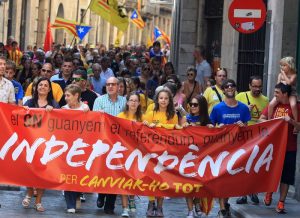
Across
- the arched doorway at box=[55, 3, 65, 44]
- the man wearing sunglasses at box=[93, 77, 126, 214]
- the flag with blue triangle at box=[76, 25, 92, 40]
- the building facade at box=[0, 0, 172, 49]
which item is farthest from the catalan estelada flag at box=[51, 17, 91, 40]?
the arched doorway at box=[55, 3, 65, 44]

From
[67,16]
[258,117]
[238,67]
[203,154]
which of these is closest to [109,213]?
[203,154]

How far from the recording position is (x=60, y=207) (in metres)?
15.2

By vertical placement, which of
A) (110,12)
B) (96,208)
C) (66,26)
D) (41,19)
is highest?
(41,19)

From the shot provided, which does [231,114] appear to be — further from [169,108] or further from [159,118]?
[159,118]

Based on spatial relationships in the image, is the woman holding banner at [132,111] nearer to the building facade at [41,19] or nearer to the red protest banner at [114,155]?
the red protest banner at [114,155]

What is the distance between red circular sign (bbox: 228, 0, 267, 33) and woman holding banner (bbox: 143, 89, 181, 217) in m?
3.41

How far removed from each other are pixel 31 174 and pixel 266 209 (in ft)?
10.8

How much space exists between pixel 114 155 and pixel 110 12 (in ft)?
58.8

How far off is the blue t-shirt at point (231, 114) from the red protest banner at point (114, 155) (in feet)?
2.45

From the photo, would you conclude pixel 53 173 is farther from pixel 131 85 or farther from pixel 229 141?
pixel 131 85

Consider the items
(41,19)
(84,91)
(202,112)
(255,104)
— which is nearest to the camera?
(202,112)

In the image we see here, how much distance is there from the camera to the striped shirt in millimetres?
15516

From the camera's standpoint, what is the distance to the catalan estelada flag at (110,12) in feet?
103

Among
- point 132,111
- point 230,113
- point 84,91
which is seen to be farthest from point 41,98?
point 230,113
